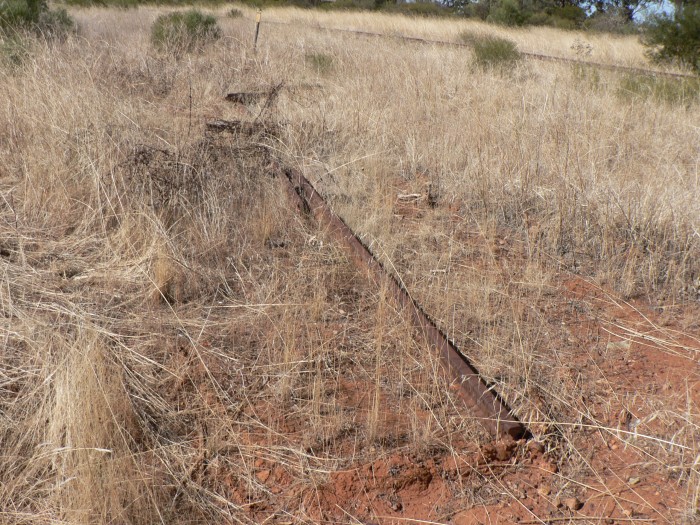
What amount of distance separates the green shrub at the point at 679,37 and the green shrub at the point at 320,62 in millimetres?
6716

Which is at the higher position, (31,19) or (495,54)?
(31,19)

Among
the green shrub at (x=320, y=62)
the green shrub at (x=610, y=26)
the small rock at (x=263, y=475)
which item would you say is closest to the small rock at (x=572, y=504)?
the small rock at (x=263, y=475)

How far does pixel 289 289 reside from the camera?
3836mm

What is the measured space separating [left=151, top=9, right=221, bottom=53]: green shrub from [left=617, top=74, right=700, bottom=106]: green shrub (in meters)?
7.16

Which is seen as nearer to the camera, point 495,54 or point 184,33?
point 495,54

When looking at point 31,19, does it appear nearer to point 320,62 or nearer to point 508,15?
point 320,62

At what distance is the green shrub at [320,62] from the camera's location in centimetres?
1100

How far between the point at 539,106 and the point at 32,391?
252 inches

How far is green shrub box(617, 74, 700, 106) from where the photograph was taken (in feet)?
28.8

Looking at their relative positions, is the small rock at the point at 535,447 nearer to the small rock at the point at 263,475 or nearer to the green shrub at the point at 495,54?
the small rock at the point at 263,475

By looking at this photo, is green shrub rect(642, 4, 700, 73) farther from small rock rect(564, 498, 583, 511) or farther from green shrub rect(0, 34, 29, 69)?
small rock rect(564, 498, 583, 511)

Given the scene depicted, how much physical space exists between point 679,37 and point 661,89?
199 inches

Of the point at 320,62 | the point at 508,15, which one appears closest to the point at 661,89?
the point at 320,62

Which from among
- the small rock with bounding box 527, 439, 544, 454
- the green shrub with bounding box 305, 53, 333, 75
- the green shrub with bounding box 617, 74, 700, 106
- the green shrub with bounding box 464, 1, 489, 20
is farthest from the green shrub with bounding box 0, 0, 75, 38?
the green shrub with bounding box 464, 1, 489, 20
